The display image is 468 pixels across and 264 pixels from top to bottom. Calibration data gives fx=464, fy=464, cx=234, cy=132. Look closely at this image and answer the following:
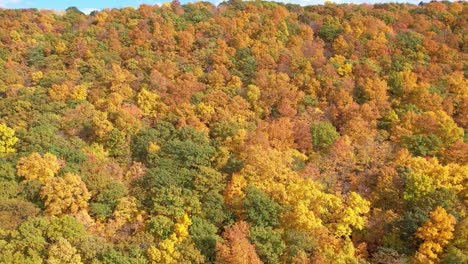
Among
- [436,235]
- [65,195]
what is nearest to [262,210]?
[436,235]

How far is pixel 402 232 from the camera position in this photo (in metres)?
39.3

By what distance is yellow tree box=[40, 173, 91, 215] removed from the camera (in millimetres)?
42125

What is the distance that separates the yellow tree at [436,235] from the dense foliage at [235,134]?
0.12 meters

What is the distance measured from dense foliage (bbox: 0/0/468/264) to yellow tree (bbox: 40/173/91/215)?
5.7 inches

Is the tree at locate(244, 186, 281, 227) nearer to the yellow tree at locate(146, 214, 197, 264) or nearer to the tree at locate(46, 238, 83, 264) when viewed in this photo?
the yellow tree at locate(146, 214, 197, 264)

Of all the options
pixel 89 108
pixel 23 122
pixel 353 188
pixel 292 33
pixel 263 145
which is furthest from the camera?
pixel 292 33

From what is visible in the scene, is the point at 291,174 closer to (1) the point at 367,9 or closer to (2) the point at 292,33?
(2) the point at 292,33

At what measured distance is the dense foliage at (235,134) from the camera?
38594mm

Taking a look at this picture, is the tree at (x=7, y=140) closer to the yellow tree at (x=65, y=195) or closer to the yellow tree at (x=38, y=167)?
the yellow tree at (x=38, y=167)

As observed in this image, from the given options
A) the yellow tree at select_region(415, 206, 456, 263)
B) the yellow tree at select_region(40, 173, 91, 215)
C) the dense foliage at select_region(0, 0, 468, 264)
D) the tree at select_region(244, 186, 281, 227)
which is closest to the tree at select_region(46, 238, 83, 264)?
the dense foliage at select_region(0, 0, 468, 264)

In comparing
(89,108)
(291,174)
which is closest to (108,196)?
(291,174)

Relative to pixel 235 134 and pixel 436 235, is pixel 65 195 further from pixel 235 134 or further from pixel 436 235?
pixel 436 235

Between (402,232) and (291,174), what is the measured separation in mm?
11977

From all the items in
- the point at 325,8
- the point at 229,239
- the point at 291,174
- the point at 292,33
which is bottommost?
the point at 229,239
